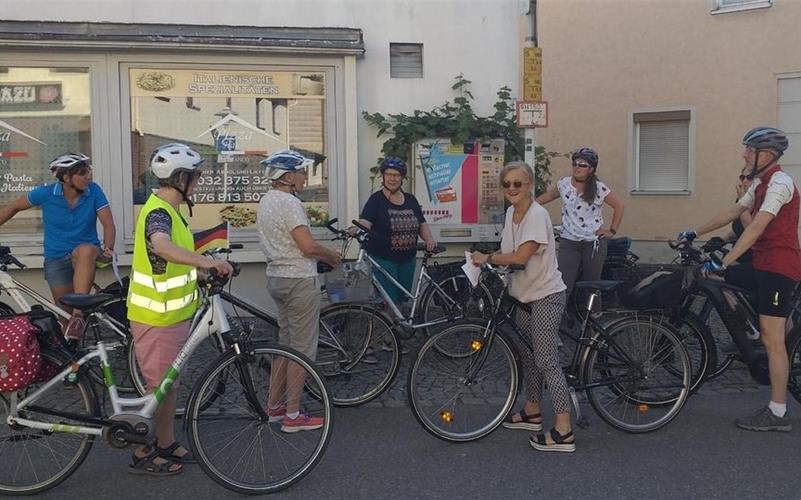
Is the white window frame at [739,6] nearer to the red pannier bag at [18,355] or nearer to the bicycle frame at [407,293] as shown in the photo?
the bicycle frame at [407,293]

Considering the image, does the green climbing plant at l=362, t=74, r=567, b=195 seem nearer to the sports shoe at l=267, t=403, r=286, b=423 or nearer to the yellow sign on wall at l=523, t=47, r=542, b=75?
the yellow sign on wall at l=523, t=47, r=542, b=75

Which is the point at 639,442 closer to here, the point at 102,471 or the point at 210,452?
the point at 210,452

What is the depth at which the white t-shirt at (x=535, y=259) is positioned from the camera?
15.0 feet

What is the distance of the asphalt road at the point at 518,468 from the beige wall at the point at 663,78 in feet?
28.5

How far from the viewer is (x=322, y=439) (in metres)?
4.12

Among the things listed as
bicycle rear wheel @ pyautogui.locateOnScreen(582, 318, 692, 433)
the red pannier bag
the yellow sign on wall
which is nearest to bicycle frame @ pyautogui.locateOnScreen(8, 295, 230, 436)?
the red pannier bag

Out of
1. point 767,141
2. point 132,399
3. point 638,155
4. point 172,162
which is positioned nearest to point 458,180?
point 767,141

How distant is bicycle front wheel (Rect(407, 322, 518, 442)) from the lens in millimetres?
4617

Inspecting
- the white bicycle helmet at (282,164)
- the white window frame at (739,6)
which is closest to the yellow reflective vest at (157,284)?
the white bicycle helmet at (282,164)

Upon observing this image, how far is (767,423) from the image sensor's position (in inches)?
195

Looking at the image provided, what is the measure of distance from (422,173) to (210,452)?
182 inches

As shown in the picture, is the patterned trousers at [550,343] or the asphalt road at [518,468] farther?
the patterned trousers at [550,343]

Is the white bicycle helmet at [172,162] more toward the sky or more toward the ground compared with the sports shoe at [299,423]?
more toward the sky

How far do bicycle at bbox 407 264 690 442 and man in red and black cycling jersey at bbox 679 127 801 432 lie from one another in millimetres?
554
